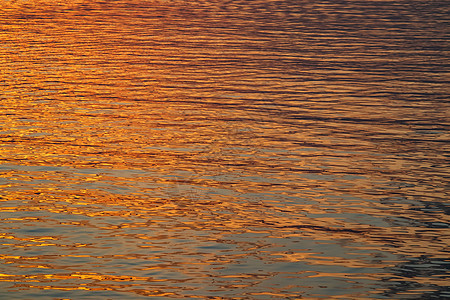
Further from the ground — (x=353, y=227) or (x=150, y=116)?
(x=150, y=116)

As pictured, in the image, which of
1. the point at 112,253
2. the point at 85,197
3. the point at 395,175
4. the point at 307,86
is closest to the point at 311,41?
the point at 307,86

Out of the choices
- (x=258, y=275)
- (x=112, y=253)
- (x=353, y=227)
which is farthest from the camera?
(x=353, y=227)

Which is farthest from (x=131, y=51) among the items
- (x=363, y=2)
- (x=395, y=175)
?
(x=363, y=2)

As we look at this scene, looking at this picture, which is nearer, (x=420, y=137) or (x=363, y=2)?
(x=420, y=137)

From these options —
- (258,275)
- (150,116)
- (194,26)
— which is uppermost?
(194,26)

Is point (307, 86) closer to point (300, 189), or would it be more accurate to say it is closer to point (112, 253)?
point (300, 189)

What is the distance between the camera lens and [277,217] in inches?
591

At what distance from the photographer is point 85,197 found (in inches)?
633

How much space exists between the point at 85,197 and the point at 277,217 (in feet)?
12.3

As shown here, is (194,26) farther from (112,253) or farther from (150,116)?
(112,253)

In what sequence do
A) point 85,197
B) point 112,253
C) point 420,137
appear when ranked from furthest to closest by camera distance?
1. point 420,137
2. point 85,197
3. point 112,253

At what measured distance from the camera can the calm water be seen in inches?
489

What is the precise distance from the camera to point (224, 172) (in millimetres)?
17953

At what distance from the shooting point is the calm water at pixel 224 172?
1241 cm
